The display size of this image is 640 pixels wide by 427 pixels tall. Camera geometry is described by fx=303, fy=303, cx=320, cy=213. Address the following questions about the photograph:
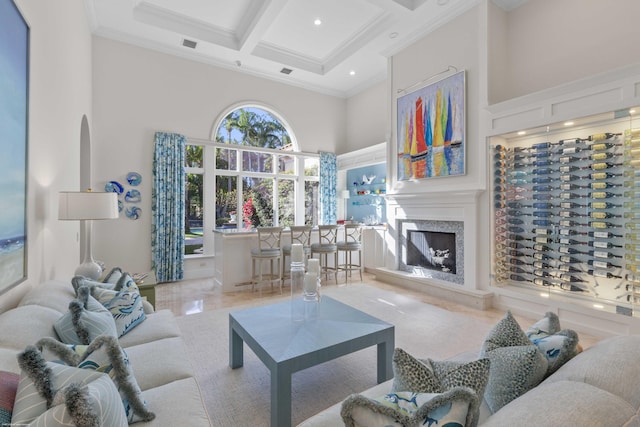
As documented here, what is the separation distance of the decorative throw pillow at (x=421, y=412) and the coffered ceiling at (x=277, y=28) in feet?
16.4

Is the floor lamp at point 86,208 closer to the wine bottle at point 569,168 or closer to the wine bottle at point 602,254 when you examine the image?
the wine bottle at point 569,168

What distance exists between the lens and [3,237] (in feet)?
5.25

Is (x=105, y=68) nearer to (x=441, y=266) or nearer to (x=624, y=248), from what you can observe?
(x=441, y=266)

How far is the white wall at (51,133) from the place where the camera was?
2049mm

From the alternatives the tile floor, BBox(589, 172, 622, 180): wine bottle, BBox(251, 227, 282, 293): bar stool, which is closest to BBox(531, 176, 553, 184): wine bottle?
BBox(589, 172, 622, 180): wine bottle

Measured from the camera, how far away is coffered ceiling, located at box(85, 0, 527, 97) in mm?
4641

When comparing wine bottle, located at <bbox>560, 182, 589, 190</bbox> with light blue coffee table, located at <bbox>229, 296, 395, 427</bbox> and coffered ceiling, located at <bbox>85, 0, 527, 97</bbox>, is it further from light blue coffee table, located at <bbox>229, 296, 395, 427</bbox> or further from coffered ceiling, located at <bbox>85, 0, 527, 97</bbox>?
light blue coffee table, located at <bbox>229, 296, 395, 427</bbox>

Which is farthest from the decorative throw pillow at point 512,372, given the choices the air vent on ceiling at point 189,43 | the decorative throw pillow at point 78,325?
the air vent on ceiling at point 189,43

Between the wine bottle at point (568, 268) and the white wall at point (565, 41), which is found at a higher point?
the white wall at point (565, 41)

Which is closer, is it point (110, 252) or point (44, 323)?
point (44, 323)

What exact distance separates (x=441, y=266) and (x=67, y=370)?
490 centimetres

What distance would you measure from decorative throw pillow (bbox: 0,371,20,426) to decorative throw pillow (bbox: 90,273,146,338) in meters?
1.24

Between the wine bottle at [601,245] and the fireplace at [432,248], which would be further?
the fireplace at [432,248]

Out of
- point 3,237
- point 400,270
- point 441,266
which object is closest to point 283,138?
point 400,270
